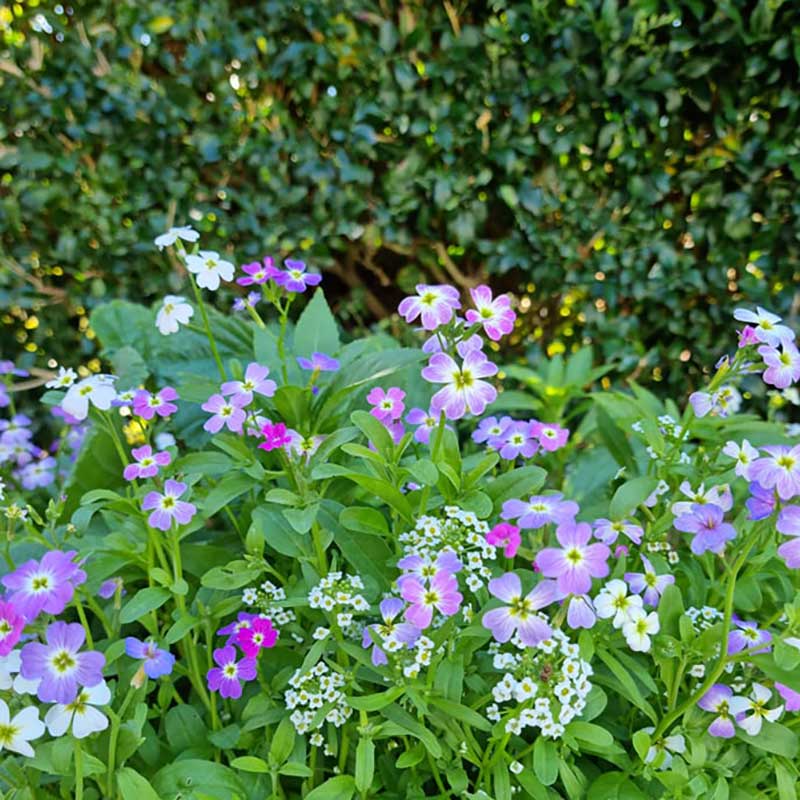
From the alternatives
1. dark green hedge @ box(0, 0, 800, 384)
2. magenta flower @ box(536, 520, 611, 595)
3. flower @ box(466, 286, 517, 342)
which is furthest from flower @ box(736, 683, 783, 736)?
dark green hedge @ box(0, 0, 800, 384)

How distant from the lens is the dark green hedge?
7.61ft

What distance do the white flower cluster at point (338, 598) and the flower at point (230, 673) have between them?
0.48 feet

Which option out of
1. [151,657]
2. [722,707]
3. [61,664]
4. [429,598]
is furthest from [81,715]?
[722,707]

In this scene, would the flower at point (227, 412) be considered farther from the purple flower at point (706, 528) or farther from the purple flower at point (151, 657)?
the purple flower at point (706, 528)

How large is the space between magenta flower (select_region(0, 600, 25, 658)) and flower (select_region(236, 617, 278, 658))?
268 millimetres

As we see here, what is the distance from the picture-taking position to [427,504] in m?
1.10

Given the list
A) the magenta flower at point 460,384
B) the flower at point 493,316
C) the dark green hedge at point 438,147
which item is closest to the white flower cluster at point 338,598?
the magenta flower at point 460,384

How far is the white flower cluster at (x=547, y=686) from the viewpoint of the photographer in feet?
2.99

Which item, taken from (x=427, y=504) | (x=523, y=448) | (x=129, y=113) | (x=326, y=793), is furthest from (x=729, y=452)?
(x=129, y=113)

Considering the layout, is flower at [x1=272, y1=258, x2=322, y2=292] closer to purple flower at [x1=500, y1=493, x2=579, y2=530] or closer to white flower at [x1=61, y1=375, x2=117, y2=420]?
white flower at [x1=61, y1=375, x2=117, y2=420]

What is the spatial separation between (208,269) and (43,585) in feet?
1.64

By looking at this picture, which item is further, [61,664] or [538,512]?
[538,512]

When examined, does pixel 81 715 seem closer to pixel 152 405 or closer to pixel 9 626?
pixel 9 626

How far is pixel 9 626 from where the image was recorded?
931 millimetres
